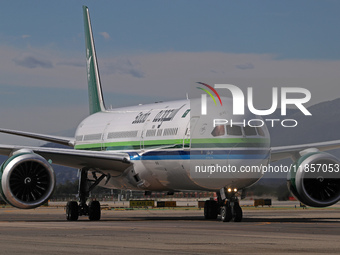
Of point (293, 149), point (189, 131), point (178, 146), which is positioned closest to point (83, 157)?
point (178, 146)

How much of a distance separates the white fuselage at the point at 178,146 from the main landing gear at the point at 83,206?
3.36ft

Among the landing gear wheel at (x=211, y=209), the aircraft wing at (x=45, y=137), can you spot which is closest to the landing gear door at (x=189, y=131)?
the landing gear wheel at (x=211, y=209)

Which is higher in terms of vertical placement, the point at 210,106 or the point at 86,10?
the point at 86,10

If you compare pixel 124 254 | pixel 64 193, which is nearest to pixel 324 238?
pixel 124 254

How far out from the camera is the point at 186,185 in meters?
30.2

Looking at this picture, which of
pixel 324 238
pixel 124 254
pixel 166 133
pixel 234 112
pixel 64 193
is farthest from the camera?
pixel 64 193

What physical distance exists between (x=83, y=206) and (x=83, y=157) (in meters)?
2.72

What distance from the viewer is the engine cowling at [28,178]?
1134 inches

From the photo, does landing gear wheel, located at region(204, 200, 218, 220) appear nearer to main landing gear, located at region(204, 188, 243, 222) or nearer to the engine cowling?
main landing gear, located at region(204, 188, 243, 222)

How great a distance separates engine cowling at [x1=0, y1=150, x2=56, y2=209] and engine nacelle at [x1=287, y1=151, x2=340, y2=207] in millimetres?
8693

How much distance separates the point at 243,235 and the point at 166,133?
10393 mm

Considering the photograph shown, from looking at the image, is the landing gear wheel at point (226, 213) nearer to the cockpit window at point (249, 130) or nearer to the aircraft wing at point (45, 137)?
the cockpit window at point (249, 130)

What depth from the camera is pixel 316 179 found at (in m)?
29.4

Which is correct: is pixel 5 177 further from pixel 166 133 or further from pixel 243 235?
pixel 243 235
